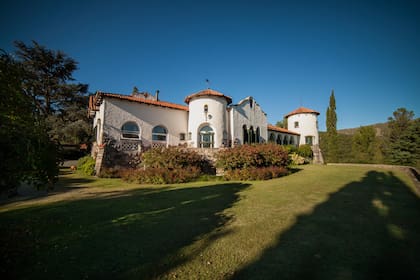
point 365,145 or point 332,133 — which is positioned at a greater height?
point 332,133

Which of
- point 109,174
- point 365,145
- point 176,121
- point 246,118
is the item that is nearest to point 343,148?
point 365,145

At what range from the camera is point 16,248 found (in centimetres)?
320

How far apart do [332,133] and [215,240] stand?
36919mm

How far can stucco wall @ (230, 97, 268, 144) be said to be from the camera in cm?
2064

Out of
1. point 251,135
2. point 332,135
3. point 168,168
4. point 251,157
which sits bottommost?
point 168,168

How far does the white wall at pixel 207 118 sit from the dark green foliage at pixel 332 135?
78.0 feet

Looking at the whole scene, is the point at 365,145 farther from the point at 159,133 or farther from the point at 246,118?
the point at 159,133

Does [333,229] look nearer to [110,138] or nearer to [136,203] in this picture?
[136,203]

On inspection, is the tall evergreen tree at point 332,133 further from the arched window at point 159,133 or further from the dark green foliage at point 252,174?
the arched window at point 159,133

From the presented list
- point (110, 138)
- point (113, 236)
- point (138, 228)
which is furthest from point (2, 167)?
point (110, 138)

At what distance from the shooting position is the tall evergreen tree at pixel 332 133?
3175 centimetres

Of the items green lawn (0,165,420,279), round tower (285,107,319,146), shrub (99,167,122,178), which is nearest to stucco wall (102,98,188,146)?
shrub (99,167,122,178)

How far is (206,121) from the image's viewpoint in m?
19.2

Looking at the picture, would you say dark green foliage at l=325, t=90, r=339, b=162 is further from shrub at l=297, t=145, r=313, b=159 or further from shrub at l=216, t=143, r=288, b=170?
shrub at l=216, t=143, r=288, b=170
